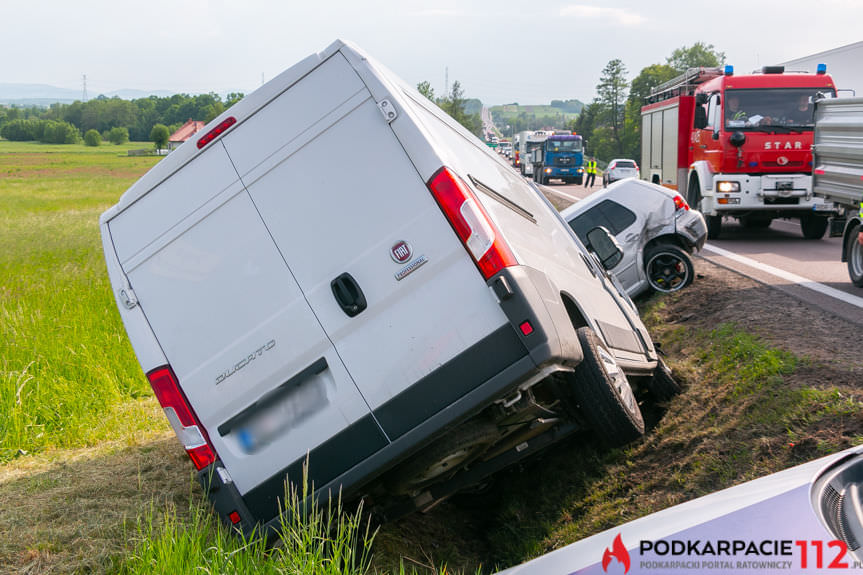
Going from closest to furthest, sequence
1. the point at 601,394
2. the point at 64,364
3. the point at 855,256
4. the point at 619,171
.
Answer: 1. the point at 601,394
2. the point at 64,364
3. the point at 855,256
4. the point at 619,171

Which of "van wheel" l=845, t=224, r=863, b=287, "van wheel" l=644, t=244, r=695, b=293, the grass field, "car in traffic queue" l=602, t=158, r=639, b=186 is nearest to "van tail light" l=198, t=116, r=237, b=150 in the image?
the grass field

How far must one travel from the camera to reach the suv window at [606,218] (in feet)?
34.1

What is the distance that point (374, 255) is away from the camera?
3.68m

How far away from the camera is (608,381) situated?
14.4 feet

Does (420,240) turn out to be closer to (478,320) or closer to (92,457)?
(478,320)

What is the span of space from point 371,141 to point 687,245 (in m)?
7.71

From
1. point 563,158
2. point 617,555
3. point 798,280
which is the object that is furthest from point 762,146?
point 563,158

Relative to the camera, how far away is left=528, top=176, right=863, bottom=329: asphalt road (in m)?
8.65

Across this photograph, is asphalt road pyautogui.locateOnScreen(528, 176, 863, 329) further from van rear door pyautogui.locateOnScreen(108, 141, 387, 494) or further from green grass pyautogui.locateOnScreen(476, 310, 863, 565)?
van rear door pyautogui.locateOnScreen(108, 141, 387, 494)

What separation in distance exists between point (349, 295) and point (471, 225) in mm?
634

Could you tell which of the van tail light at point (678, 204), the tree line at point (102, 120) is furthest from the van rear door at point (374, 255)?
the tree line at point (102, 120)

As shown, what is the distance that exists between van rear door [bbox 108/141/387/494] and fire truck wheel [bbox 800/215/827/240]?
13900mm

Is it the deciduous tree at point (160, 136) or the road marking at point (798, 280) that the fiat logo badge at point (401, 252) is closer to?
the road marking at point (798, 280)

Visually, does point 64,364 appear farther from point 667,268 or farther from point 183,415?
point 667,268
